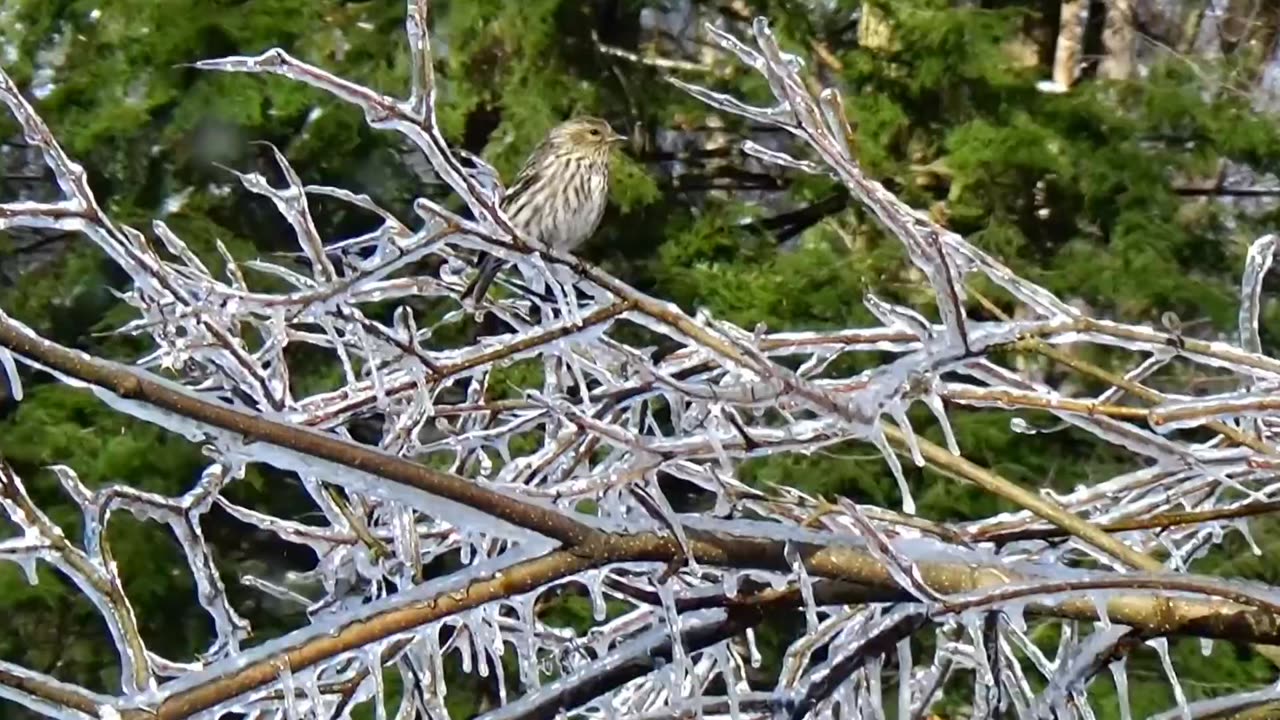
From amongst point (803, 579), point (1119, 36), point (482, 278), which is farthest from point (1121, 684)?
point (1119, 36)

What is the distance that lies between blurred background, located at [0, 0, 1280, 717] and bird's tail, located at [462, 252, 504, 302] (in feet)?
6.59

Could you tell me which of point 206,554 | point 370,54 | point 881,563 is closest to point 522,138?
point 370,54

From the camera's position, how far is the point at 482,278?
2.70 meters

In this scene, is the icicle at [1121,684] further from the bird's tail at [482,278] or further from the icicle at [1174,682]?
the bird's tail at [482,278]

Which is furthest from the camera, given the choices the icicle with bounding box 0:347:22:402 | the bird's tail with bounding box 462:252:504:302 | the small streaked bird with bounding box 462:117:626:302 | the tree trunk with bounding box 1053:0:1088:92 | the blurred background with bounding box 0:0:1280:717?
the tree trunk with bounding box 1053:0:1088:92

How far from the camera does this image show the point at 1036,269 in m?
4.89

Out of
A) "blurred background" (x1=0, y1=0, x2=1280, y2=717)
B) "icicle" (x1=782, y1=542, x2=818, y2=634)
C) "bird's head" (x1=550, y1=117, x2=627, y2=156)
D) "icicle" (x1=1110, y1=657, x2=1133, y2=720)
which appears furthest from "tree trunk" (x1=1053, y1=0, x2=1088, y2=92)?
"icicle" (x1=782, y1=542, x2=818, y2=634)

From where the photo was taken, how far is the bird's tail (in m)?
2.58

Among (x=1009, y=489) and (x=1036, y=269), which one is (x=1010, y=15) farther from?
(x=1009, y=489)

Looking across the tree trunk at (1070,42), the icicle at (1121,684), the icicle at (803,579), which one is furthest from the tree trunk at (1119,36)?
the icicle at (803,579)

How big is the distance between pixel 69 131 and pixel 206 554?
3309 millimetres

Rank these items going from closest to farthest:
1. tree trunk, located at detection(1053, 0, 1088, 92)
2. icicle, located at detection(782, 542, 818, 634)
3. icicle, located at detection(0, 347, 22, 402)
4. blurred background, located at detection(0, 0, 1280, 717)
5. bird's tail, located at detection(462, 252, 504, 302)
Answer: icicle, located at detection(0, 347, 22, 402) < icicle, located at detection(782, 542, 818, 634) < bird's tail, located at detection(462, 252, 504, 302) < blurred background, located at detection(0, 0, 1280, 717) < tree trunk, located at detection(1053, 0, 1088, 92)

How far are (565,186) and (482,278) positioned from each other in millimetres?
1711

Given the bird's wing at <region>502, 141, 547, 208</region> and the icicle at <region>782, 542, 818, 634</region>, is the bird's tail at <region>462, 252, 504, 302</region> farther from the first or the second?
the bird's wing at <region>502, 141, 547, 208</region>
